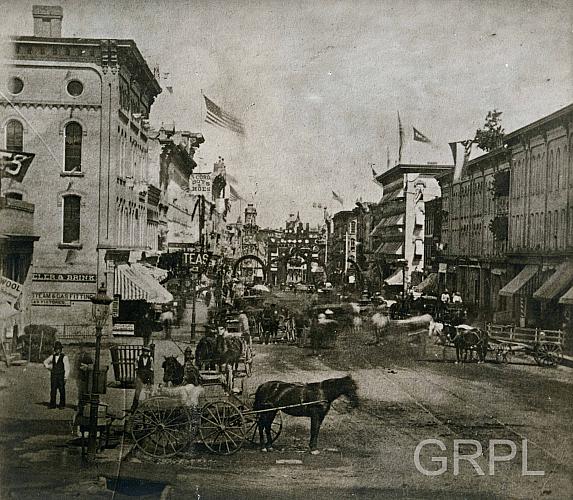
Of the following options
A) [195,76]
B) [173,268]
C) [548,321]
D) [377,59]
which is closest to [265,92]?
Answer: [195,76]

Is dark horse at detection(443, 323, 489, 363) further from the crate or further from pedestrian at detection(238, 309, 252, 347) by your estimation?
the crate

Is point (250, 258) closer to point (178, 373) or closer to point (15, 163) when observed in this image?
point (178, 373)

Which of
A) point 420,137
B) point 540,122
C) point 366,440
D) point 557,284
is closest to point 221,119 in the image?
point 420,137

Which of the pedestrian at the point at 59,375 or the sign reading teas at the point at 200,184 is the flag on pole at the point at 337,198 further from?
the pedestrian at the point at 59,375

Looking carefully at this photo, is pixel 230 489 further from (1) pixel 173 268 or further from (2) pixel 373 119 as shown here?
(2) pixel 373 119

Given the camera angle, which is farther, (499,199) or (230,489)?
(499,199)
